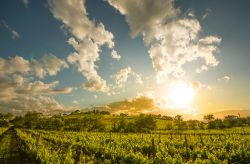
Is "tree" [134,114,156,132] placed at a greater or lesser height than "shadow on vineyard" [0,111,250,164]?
greater

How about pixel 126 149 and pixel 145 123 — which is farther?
pixel 145 123

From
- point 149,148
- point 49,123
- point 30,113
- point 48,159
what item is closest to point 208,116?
point 49,123

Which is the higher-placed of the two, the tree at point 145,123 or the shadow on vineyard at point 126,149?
the tree at point 145,123

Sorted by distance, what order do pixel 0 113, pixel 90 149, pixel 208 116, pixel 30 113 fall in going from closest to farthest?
pixel 90 149 → pixel 208 116 → pixel 30 113 → pixel 0 113

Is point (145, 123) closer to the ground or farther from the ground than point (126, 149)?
farther from the ground

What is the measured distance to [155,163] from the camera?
17906 millimetres

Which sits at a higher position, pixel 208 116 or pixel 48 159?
pixel 208 116

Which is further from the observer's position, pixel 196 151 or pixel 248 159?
pixel 196 151

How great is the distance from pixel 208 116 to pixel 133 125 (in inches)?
2818

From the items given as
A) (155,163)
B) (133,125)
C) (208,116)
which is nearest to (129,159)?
(155,163)

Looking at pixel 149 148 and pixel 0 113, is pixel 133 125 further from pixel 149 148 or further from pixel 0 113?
pixel 0 113

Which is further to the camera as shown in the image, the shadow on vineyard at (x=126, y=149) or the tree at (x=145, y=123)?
the tree at (x=145, y=123)

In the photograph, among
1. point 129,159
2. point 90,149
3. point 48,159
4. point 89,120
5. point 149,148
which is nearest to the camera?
point 48,159

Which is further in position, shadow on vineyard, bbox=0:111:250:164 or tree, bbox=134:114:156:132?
tree, bbox=134:114:156:132
